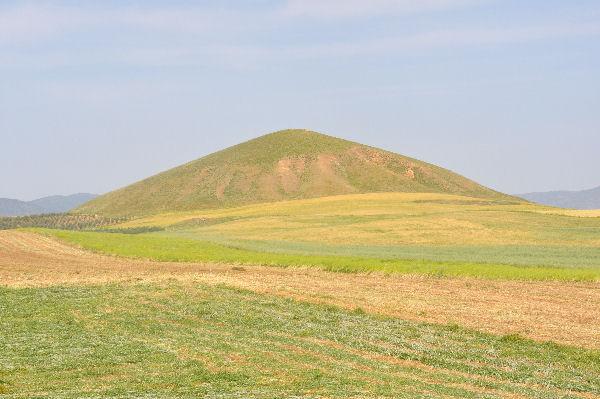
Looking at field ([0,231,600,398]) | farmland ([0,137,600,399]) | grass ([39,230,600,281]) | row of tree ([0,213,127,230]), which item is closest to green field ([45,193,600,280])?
grass ([39,230,600,281])

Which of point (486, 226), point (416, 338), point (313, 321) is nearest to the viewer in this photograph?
point (416, 338)

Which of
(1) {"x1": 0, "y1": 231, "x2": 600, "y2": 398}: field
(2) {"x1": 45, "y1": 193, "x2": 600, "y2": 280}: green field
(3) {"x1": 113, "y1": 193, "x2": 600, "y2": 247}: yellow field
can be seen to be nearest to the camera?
(1) {"x1": 0, "y1": 231, "x2": 600, "y2": 398}: field

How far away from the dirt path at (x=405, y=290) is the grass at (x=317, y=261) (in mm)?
1959

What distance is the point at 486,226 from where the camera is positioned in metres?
89.8

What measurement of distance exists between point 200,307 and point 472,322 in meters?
12.4

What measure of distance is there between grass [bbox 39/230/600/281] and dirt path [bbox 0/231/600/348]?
196cm

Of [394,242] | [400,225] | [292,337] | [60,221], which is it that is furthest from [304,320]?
[60,221]

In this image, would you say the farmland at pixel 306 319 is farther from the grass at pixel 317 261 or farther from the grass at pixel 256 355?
the grass at pixel 317 261

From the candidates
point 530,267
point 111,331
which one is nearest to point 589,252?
point 530,267

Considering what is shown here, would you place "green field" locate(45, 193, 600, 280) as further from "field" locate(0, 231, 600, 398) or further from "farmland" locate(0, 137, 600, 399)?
"field" locate(0, 231, 600, 398)

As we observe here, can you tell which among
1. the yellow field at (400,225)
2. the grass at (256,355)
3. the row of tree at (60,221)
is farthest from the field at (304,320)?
the row of tree at (60,221)

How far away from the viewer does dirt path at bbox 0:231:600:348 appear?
33500mm

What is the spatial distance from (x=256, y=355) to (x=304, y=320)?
27.2ft

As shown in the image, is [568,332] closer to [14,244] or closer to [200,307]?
[200,307]
